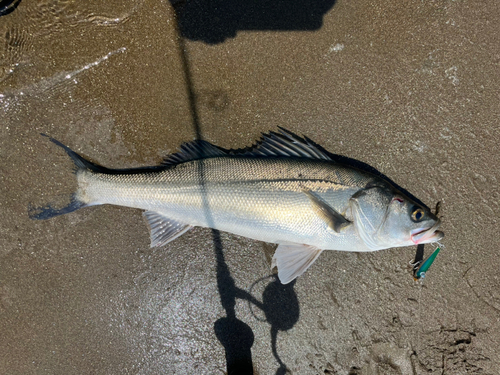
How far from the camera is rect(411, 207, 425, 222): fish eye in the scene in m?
2.28

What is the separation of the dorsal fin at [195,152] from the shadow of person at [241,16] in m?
1.02

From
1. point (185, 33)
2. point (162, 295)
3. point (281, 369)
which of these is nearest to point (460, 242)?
point (281, 369)

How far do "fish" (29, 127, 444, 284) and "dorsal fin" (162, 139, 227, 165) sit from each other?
58 mm

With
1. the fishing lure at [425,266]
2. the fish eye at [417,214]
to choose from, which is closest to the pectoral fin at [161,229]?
the fish eye at [417,214]

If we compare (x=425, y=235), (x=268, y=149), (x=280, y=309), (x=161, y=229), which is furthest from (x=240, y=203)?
(x=425, y=235)

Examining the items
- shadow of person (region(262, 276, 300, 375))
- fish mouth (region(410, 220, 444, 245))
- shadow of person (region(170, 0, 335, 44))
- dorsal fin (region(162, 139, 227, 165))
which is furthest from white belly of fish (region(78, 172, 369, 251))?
shadow of person (region(170, 0, 335, 44))

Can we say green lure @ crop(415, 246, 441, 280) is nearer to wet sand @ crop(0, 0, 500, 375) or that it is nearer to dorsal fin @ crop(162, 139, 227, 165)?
wet sand @ crop(0, 0, 500, 375)

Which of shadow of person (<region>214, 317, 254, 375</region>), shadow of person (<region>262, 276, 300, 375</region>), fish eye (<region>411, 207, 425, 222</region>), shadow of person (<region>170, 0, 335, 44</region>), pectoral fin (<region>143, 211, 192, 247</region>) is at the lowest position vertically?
shadow of person (<region>214, 317, 254, 375</region>)

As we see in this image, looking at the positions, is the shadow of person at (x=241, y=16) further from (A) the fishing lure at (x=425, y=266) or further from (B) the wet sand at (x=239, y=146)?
(A) the fishing lure at (x=425, y=266)

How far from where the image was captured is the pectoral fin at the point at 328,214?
7.48 ft

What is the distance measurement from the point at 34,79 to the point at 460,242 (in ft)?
14.5

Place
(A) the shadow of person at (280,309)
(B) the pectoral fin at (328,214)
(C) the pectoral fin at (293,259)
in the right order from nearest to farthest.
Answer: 1. (B) the pectoral fin at (328,214)
2. (C) the pectoral fin at (293,259)
3. (A) the shadow of person at (280,309)

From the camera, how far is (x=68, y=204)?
100 inches

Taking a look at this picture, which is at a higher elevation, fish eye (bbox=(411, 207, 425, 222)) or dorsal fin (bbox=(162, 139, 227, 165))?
dorsal fin (bbox=(162, 139, 227, 165))
